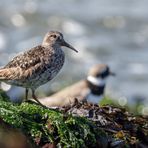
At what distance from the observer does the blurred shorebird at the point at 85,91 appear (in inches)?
372

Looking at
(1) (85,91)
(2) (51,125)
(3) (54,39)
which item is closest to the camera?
(2) (51,125)

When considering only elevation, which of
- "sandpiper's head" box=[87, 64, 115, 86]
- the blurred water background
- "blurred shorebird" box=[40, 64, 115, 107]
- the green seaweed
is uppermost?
the blurred water background

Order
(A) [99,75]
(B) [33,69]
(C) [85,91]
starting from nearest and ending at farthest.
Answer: (B) [33,69], (C) [85,91], (A) [99,75]

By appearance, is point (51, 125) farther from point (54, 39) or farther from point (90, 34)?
point (90, 34)

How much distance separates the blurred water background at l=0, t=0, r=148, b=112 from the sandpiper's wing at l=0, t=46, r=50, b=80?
6.54m

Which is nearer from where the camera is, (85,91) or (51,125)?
(51,125)

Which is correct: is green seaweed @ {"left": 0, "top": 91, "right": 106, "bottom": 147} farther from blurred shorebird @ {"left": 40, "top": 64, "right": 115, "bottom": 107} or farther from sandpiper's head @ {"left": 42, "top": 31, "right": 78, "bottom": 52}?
blurred shorebird @ {"left": 40, "top": 64, "right": 115, "bottom": 107}

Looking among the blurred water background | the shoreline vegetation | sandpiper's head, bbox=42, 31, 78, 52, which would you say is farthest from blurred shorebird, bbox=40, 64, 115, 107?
the shoreline vegetation

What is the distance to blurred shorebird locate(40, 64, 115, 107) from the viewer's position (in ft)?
31.0

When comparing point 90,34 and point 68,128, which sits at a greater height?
point 90,34

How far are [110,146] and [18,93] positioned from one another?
5.83 metres

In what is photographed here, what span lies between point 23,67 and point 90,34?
421 inches

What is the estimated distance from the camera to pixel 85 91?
10367 mm

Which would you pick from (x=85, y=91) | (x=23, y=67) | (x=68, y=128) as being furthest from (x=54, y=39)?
(x=85, y=91)
